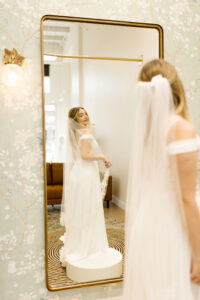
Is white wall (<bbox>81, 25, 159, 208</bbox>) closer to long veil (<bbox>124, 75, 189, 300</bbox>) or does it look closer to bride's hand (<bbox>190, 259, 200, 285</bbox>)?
long veil (<bbox>124, 75, 189, 300</bbox>)

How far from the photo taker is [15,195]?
1.89m

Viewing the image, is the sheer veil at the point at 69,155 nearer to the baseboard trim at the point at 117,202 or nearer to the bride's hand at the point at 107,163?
the bride's hand at the point at 107,163

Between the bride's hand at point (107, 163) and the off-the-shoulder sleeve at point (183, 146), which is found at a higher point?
the off-the-shoulder sleeve at point (183, 146)

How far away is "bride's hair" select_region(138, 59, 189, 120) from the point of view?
4.25 ft

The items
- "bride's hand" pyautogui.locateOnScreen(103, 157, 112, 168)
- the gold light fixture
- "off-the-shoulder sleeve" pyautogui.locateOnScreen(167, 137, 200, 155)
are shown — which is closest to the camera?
"off-the-shoulder sleeve" pyautogui.locateOnScreen(167, 137, 200, 155)

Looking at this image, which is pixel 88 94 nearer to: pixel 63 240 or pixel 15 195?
pixel 15 195

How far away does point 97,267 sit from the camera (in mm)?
2031

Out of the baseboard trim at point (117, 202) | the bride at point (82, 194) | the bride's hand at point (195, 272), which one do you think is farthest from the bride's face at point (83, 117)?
the bride's hand at point (195, 272)

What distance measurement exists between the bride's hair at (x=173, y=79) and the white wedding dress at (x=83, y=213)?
762 millimetres

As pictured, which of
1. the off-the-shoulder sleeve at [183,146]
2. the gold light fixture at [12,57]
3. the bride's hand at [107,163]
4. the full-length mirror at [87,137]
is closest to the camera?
the off-the-shoulder sleeve at [183,146]

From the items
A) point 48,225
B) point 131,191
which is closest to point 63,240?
point 48,225

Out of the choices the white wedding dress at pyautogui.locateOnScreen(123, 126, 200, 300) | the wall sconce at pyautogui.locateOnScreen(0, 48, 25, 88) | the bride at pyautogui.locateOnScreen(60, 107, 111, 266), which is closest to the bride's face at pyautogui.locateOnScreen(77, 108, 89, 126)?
the bride at pyautogui.locateOnScreen(60, 107, 111, 266)

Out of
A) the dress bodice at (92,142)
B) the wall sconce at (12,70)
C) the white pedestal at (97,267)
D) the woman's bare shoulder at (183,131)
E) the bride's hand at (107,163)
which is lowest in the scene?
the white pedestal at (97,267)

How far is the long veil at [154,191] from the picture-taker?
4.16 feet
